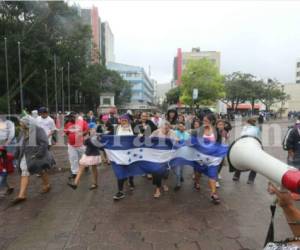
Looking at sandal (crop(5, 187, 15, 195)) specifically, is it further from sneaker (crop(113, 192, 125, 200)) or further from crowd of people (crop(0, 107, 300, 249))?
sneaker (crop(113, 192, 125, 200))

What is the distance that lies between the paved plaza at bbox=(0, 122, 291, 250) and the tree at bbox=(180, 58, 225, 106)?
41766 mm

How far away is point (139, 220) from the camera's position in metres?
5.17

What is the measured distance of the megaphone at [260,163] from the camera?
5.02 feet

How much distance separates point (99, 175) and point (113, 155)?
7.29 ft

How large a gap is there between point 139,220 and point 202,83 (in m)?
44.2

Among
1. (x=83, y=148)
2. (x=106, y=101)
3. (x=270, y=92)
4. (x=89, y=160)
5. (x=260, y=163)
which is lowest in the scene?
(x=89, y=160)

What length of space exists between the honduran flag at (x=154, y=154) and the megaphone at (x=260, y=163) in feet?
15.2

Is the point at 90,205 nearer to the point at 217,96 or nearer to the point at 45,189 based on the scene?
the point at 45,189

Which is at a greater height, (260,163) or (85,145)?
(260,163)

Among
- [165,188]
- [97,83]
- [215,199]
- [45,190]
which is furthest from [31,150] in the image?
[97,83]

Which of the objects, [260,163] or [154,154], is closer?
[260,163]

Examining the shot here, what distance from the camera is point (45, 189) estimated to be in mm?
6906

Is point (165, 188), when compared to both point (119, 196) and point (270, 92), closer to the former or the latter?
point (119, 196)

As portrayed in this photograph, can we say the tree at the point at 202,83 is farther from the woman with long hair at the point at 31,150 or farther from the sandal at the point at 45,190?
the woman with long hair at the point at 31,150
